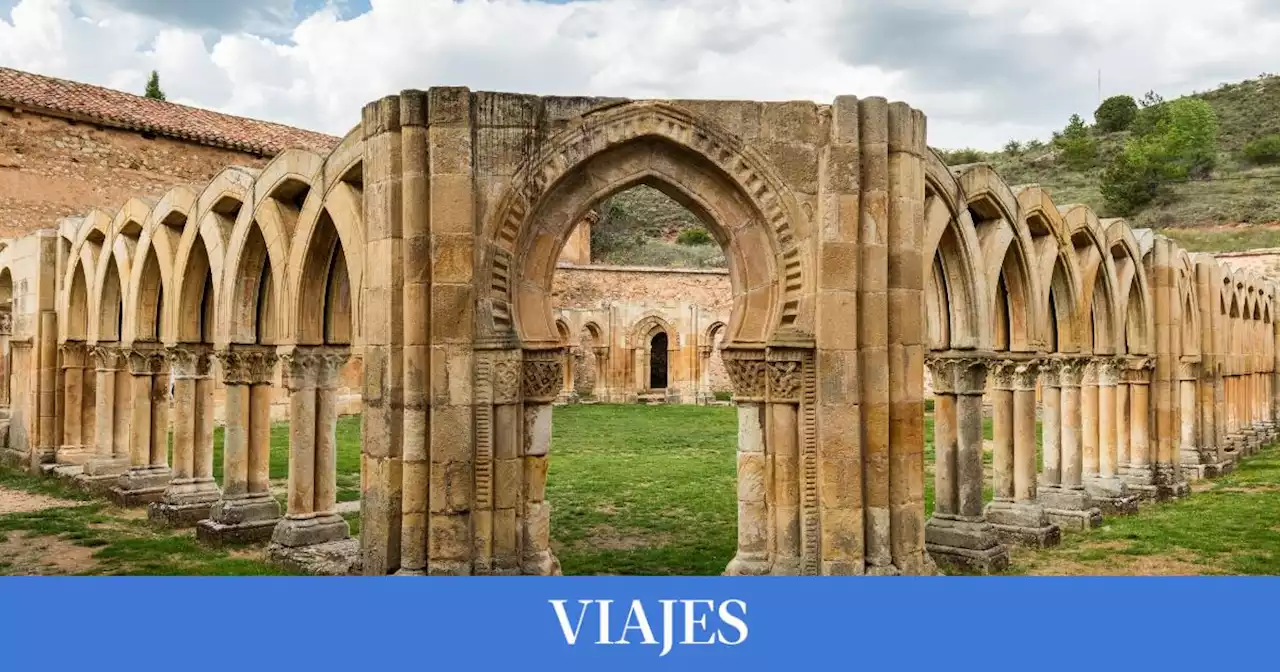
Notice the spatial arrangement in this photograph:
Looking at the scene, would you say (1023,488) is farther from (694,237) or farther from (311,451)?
(694,237)

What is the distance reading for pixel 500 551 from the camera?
689cm

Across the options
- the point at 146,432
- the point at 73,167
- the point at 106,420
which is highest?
the point at 73,167

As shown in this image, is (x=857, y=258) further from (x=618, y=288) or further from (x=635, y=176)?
(x=618, y=288)

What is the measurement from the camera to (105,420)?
14109 mm

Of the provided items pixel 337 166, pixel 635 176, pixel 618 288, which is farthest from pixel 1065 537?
pixel 618 288

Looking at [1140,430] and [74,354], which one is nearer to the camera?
[1140,430]

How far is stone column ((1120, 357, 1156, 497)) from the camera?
14.0 m

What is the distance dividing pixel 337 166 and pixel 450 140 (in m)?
2.01

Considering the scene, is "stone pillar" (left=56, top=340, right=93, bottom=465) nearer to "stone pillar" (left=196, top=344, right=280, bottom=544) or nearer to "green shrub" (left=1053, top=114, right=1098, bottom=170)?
"stone pillar" (left=196, top=344, right=280, bottom=544)

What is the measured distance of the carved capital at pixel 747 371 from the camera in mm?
7195

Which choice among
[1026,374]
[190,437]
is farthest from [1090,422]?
[190,437]

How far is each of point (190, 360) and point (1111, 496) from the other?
42.7 ft

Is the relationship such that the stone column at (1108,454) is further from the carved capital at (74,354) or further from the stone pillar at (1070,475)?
the carved capital at (74,354)

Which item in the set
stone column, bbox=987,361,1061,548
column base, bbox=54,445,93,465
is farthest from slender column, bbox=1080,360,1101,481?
column base, bbox=54,445,93,465
